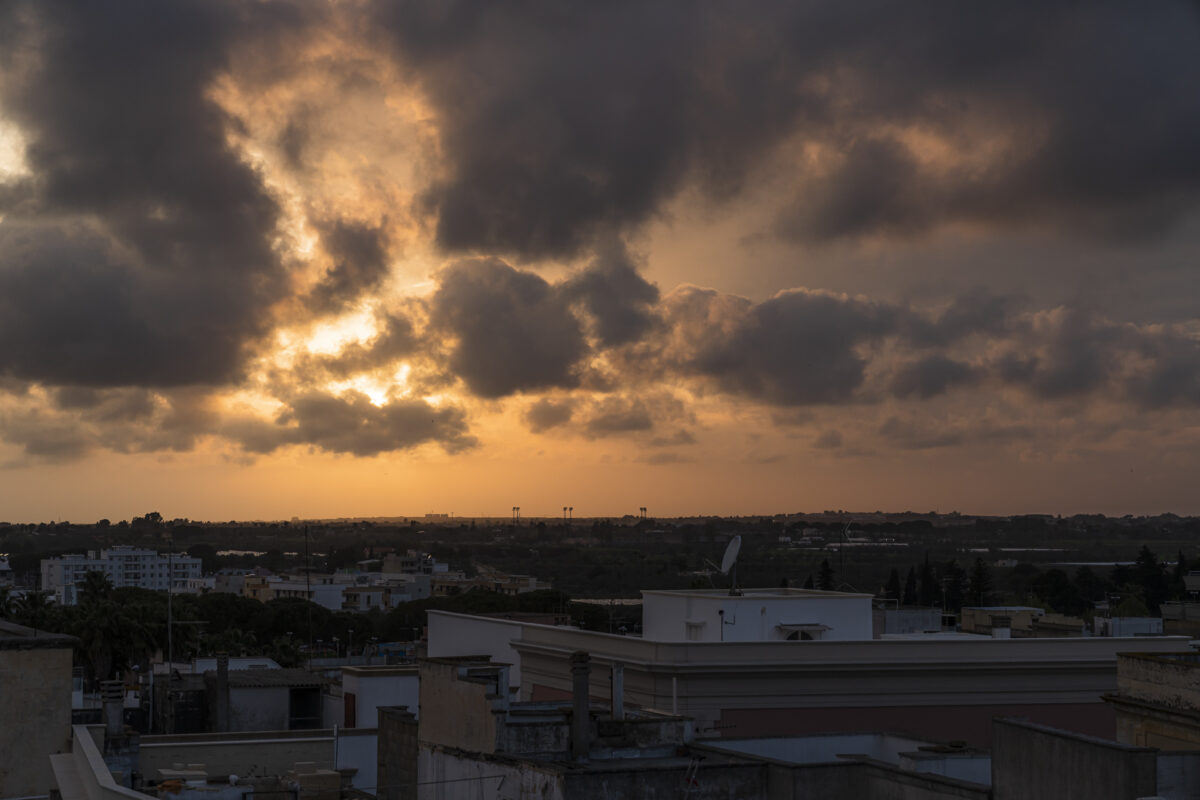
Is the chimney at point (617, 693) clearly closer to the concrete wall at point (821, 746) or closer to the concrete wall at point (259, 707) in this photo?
the concrete wall at point (821, 746)

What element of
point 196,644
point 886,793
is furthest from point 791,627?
point 196,644

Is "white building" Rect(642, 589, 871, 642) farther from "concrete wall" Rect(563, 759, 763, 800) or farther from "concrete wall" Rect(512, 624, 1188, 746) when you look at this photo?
"concrete wall" Rect(563, 759, 763, 800)

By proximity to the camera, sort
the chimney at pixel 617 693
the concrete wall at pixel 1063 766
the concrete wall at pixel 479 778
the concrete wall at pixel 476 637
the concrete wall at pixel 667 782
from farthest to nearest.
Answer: the concrete wall at pixel 476 637 < the chimney at pixel 617 693 < the concrete wall at pixel 479 778 < the concrete wall at pixel 667 782 < the concrete wall at pixel 1063 766

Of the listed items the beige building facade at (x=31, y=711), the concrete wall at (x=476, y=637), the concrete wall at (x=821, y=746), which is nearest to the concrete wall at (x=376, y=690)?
the concrete wall at (x=476, y=637)

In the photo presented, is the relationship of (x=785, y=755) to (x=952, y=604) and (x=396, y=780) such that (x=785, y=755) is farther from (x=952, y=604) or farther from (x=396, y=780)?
(x=952, y=604)

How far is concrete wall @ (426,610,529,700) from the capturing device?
4078 centimetres

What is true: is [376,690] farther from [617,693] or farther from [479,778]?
[479,778]

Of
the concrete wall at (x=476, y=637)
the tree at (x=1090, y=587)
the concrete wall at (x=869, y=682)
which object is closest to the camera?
the concrete wall at (x=869, y=682)

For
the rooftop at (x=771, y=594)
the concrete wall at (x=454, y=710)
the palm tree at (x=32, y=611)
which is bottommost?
the palm tree at (x=32, y=611)

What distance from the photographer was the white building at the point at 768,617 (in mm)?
37406

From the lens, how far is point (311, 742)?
32938mm

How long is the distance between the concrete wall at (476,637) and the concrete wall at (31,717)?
13063 mm

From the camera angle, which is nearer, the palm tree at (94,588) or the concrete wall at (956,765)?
the concrete wall at (956,765)

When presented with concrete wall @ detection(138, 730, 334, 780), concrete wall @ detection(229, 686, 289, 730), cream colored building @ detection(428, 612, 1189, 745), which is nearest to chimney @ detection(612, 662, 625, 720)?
cream colored building @ detection(428, 612, 1189, 745)
